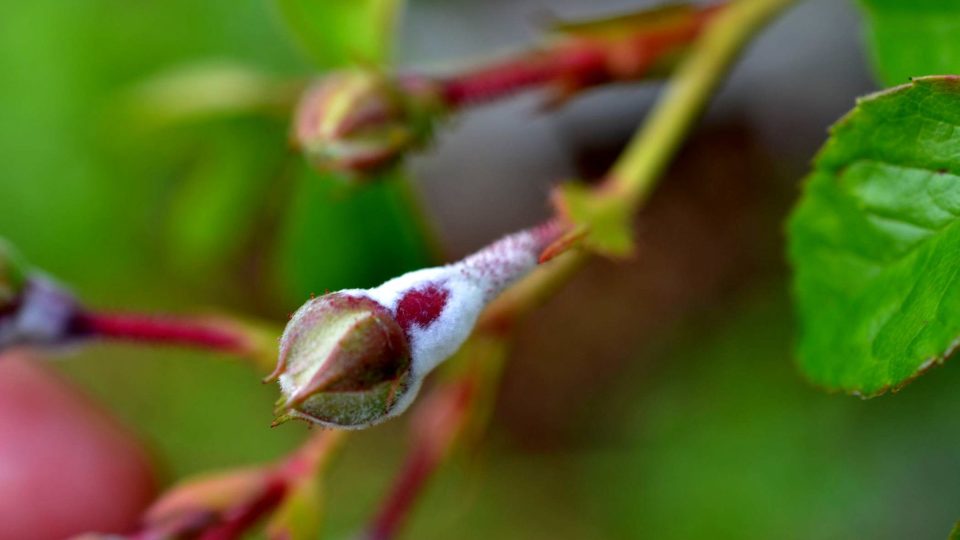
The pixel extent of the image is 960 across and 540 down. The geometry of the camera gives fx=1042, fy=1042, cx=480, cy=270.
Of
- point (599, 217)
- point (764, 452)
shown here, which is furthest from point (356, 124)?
point (764, 452)

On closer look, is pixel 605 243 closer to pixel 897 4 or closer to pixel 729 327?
pixel 897 4

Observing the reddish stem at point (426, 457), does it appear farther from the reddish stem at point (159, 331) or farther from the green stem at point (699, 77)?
the green stem at point (699, 77)

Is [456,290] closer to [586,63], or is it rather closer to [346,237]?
[586,63]

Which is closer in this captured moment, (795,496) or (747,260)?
(795,496)

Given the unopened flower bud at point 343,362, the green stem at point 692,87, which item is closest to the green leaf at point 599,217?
the green stem at point 692,87

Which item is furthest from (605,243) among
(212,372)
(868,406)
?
(212,372)

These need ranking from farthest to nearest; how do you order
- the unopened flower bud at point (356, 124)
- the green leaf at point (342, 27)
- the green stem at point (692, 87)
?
1. the green leaf at point (342, 27)
2. the green stem at point (692, 87)
3. the unopened flower bud at point (356, 124)
